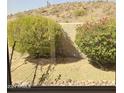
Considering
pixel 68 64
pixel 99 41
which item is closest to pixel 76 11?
pixel 99 41

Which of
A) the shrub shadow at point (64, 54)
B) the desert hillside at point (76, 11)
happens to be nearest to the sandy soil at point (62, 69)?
the shrub shadow at point (64, 54)

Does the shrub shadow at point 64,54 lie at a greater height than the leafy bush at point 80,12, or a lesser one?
lesser

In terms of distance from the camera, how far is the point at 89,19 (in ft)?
11.4

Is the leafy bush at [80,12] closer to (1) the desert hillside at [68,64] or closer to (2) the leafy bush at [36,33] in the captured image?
(1) the desert hillside at [68,64]

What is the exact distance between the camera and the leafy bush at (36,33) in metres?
3.46

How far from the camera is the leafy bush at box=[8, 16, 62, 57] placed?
3463mm

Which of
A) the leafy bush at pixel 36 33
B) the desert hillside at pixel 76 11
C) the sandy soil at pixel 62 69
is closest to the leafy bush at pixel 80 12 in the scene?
the desert hillside at pixel 76 11

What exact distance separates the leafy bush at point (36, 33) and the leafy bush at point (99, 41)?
309mm

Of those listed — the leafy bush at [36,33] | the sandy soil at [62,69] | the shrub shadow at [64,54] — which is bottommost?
the sandy soil at [62,69]

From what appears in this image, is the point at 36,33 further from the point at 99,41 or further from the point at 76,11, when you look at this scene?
the point at 99,41

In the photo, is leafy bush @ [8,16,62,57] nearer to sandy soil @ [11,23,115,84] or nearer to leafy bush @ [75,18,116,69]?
sandy soil @ [11,23,115,84]

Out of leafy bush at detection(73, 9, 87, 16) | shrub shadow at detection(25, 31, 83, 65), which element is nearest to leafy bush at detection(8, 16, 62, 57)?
shrub shadow at detection(25, 31, 83, 65)

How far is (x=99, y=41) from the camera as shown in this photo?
11.4 feet
